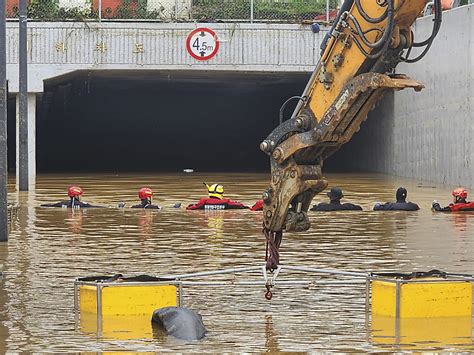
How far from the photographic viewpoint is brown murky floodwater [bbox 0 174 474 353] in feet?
35.7

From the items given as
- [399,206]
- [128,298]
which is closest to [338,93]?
[128,298]

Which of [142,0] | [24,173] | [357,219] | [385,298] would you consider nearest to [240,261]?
[385,298]

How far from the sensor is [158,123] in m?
55.6

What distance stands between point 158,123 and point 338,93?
145ft

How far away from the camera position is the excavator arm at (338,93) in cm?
1138

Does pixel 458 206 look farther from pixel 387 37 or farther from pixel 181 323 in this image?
pixel 181 323

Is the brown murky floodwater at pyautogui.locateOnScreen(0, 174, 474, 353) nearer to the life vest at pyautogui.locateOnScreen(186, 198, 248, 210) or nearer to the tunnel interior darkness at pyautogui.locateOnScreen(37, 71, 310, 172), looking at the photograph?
the life vest at pyautogui.locateOnScreen(186, 198, 248, 210)

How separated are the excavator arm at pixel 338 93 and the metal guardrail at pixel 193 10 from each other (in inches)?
1067

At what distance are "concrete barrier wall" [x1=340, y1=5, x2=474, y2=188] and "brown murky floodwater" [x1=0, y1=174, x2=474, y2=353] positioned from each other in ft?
8.93

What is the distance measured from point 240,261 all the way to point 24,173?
15.9m

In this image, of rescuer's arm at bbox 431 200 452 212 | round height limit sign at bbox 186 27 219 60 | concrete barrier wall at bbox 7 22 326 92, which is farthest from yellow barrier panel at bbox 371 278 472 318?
round height limit sign at bbox 186 27 219 60

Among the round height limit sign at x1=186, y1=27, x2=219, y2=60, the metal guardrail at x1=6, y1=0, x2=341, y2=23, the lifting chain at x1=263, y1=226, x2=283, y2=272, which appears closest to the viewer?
the lifting chain at x1=263, y1=226, x2=283, y2=272

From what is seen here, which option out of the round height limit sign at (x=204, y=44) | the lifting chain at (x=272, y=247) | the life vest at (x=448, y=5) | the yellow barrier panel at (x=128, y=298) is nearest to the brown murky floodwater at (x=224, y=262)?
the yellow barrier panel at (x=128, y=298)

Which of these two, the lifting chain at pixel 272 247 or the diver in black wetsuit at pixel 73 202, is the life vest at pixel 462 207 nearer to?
the diver in black wetsuit at pixel 73 202
